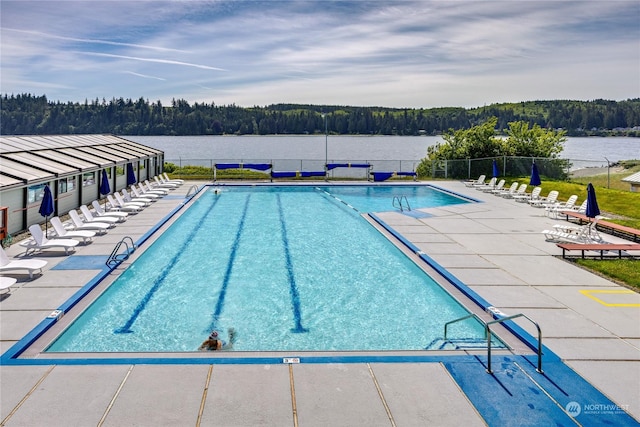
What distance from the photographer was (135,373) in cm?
671

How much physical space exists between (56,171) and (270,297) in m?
11.0

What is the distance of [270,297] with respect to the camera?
11.1m

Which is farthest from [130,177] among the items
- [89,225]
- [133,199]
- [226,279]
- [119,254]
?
[226,279]

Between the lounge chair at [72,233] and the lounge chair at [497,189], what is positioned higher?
the lounge chair at [497,189]

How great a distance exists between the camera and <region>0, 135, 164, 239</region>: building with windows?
1523 cm

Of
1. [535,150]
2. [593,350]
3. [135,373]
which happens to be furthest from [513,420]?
[535,150]

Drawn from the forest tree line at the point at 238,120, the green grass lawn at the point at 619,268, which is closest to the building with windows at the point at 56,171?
the green grass lawn at the point at 619,268

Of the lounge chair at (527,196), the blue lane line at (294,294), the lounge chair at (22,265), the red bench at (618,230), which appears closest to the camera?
Answer: the blue lane line at (294,294)

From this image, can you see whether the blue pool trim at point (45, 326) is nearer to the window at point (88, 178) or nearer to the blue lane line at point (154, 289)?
the blue lane line at point (154, 289)

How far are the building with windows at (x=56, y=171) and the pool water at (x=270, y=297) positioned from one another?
4394 millimetres

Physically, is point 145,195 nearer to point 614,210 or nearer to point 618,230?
point 618,230

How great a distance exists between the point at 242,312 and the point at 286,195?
18197 mm

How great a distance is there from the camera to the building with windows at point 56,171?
50.0ft

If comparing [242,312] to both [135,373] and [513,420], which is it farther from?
[513,420]
